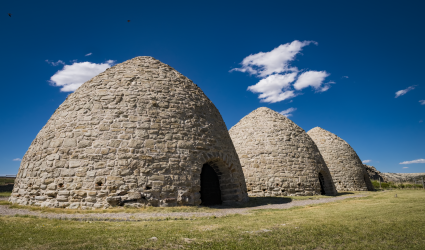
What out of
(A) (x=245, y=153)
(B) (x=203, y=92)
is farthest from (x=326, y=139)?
(B) (x=203, y=92)

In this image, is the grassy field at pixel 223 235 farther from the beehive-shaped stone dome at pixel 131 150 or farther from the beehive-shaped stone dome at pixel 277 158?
the beehive-shaped stone dome at pixel 277 158

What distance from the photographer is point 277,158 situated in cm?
1823

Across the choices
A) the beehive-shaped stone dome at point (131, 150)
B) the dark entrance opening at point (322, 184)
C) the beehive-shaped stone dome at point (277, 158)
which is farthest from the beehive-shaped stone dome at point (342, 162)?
the beehive-shaped stone dome at point (131, 150)

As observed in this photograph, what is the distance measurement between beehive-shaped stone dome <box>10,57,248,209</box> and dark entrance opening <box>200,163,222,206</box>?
0.02 metres

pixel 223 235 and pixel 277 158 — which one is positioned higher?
pixel 277 158

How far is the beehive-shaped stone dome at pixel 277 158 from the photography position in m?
17.5

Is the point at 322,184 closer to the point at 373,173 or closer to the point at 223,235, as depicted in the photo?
the point at 223,235

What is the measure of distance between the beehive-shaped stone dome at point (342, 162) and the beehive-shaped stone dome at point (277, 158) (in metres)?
5.06

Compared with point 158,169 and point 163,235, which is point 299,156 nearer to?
point 158,169

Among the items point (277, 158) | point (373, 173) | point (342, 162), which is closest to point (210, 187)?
point (277, 158)

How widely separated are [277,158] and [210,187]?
27.0ft

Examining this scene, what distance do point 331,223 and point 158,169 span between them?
19.8ft

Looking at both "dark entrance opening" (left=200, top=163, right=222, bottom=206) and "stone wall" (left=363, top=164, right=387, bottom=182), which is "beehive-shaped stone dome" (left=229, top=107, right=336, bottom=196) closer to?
"dark entrance opening" (left=200, top=163, right=222, bottom=206)

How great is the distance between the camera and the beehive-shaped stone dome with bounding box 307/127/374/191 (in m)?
24.2
